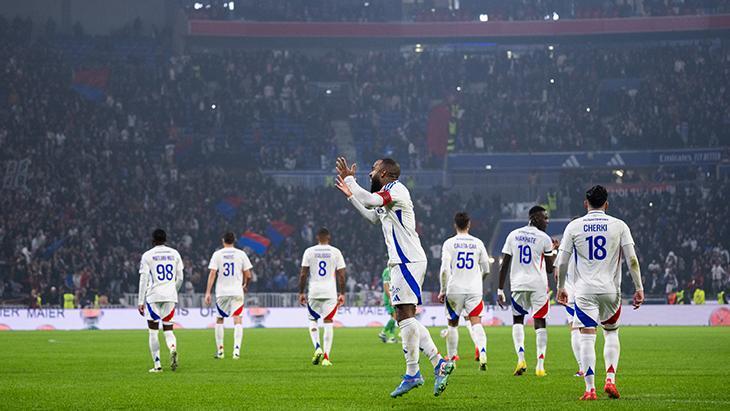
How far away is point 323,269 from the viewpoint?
22.5 metres

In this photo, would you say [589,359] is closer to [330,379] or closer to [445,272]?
[330,379]

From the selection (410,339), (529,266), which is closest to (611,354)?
(410,339)

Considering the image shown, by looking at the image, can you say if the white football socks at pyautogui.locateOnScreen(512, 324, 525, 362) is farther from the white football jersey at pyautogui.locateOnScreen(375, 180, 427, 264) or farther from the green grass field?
the white football jersey at pyautogui.locateOnScreen(375, 180, 427, 264)

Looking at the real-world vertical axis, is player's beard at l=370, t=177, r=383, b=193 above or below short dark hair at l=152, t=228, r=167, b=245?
above

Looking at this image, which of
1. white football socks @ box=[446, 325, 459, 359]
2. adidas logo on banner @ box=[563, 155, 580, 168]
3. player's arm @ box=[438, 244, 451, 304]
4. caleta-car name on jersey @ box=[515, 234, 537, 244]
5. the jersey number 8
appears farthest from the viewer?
adidas logo on banner @ box=[563, 155, 580, 168]

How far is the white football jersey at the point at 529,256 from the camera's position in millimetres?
18344

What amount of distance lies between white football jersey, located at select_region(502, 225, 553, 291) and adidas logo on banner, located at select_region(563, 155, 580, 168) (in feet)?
136

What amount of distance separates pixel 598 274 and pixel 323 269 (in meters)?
10.2

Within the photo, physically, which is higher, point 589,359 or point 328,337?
point 589,359

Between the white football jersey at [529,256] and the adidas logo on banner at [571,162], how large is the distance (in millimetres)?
41497

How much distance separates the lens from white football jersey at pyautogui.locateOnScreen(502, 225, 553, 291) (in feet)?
60.2

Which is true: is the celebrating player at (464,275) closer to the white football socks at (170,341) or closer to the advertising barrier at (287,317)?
the white football socks at (170,341)

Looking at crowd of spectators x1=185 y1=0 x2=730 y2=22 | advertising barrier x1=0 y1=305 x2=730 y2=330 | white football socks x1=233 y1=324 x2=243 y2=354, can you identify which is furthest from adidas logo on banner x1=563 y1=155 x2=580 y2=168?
white football socks x1=233 y1=324 x2=243 y2=354

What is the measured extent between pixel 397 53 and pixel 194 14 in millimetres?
12888
